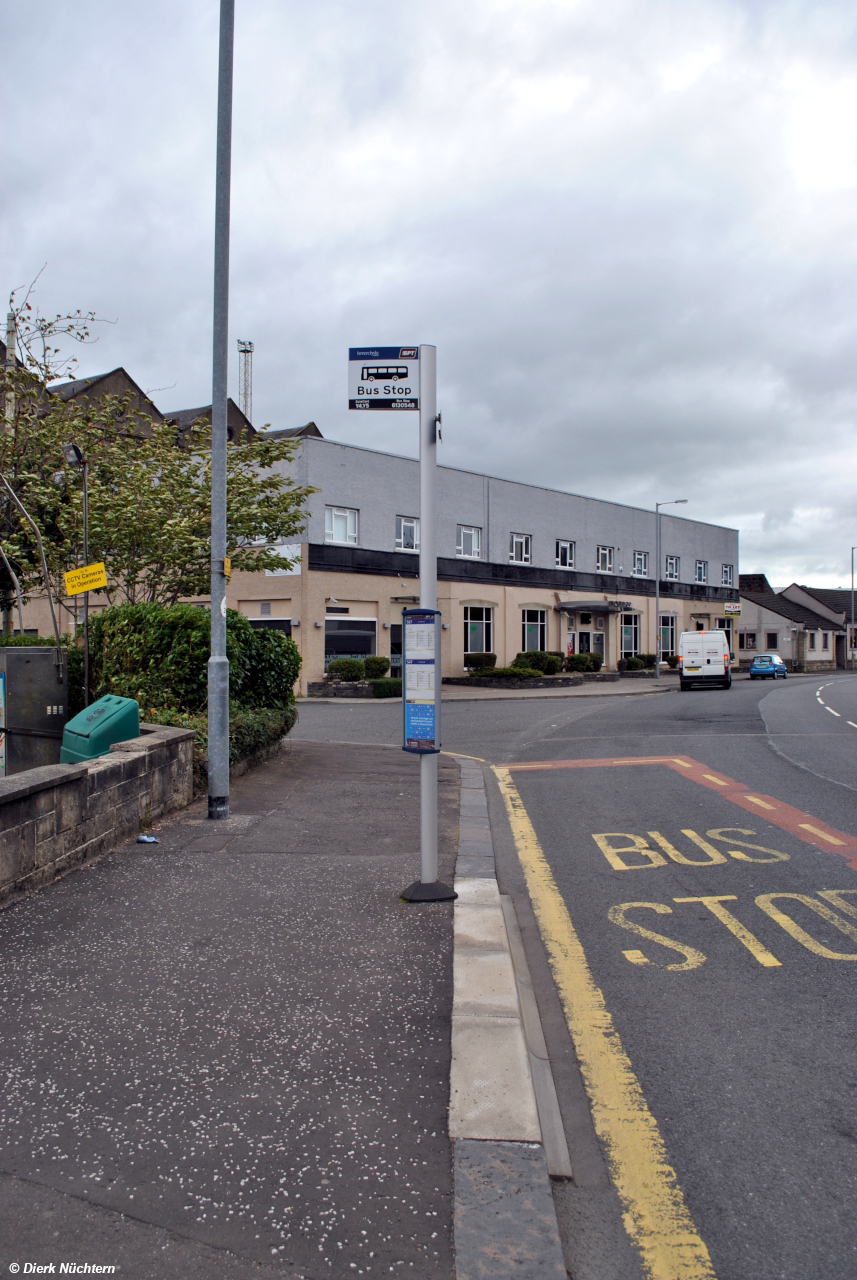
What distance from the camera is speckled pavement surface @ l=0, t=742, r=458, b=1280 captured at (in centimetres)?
246

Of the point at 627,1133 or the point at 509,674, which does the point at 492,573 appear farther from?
the point at 627,1133

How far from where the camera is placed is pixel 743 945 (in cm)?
484

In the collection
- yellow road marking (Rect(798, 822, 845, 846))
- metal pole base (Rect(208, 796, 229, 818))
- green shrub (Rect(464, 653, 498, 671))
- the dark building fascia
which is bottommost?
yellow road marking (Rect(798, 822, 845, 846))

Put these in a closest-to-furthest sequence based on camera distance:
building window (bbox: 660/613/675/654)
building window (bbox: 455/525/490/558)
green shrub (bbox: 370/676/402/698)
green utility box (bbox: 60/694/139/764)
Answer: green utility box (bbox: 60/694/139/764) → green shrub (bbox: 370/676/402/698) → building window (bbox: 455/525/490/558) → building window (bbox: 660/613/675/654)

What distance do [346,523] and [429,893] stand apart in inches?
1113

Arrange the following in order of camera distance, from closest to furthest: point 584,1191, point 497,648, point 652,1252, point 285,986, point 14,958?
1. point 652,1252
2. point 584,1191
3. point 285,986
4. point 14,958
5. point 497,648

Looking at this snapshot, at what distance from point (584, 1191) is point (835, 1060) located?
1404mm

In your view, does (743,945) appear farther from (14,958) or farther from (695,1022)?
(14,958)

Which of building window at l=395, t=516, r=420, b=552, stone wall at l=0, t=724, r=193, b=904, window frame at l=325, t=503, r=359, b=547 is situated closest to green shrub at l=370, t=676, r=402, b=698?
window frame at l=325, t=503, r=359, b=547

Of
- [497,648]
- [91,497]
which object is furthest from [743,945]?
[497,648]

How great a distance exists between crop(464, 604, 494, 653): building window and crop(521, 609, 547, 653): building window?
8.01ft

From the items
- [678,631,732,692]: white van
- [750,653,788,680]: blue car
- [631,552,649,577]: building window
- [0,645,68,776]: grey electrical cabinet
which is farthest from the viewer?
[631,552,649,577]: building window

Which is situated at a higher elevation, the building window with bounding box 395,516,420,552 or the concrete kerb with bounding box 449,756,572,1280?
the building window with bounding box 395,516,420,552

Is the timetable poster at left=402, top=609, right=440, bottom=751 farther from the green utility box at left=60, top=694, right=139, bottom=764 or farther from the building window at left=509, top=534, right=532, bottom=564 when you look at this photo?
the building window at left=509, top=534, right=532, bottom=564
